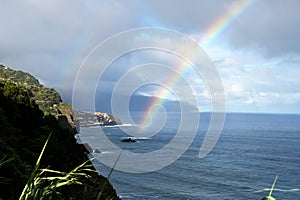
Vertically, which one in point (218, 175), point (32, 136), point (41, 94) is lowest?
point (32, 136)

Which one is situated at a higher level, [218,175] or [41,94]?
[41,94]

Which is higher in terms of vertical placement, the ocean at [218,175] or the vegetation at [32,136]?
the ocean at [218,175]

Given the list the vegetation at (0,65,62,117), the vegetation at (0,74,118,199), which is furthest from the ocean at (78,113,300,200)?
the vegetation at (0,74,118,199)

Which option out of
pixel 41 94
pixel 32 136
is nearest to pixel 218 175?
pixel 32 136

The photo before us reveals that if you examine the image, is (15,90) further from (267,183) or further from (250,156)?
(250,156)

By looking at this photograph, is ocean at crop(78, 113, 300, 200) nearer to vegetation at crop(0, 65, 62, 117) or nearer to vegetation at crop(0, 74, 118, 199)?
vegetation at crop(0, 65, 62, 117)

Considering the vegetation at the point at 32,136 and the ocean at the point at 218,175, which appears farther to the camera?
the ocean at the point at 218,175

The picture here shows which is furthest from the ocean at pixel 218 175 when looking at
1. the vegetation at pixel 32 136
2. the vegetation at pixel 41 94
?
the vegetation at pixel 32 136

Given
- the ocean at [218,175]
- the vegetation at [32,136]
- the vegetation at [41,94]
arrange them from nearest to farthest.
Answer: the vegetation at [32,136] < the ocean at [218,175] < the vegetation at [41,94]

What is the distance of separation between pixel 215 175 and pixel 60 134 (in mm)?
35363

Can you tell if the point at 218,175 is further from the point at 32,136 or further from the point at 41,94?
the point at 41,94

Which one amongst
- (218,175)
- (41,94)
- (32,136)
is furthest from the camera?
(41,94)

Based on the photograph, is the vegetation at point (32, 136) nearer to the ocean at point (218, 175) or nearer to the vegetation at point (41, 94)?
the ocean at point (218, 175)

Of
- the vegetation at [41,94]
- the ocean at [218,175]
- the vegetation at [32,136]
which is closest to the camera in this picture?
the vegetation at [32,136]
